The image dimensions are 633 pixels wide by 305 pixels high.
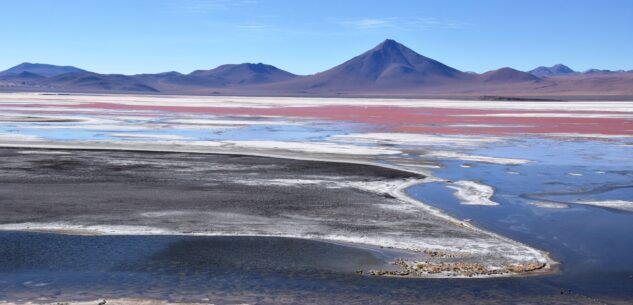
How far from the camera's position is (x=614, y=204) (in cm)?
1448

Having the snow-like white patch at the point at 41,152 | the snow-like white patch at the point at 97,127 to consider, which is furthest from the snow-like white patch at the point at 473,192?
the snow-like white patch at the point at 97,127

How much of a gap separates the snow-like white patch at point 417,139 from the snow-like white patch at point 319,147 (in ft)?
7.99

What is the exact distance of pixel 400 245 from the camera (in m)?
10.8

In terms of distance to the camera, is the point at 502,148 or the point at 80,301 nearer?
the point at 80,301

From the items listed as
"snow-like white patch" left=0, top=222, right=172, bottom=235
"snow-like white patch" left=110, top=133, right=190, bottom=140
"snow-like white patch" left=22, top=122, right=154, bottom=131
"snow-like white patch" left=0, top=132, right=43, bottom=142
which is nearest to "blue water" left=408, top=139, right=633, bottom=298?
"snow-like white patch" left=0, top=222, right=172, bottom=235

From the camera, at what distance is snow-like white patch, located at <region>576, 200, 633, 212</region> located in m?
14.1

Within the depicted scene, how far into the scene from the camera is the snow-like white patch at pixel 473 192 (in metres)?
14.8

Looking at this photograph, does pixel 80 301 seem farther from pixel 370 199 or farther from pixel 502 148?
pixel 502 148

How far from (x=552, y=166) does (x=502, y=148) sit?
538 centimetres

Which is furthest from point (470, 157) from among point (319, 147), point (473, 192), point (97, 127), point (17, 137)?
point (97, 127)

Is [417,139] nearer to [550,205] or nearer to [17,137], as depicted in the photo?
[17,137]

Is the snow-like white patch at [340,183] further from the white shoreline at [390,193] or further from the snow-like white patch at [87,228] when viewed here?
the snow-like white patch at [87,228]

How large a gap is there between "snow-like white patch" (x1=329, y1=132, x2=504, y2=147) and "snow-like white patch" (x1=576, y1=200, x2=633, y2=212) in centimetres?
1187

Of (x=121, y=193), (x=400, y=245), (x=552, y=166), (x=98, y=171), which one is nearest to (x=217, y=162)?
(x=98, y=171)
